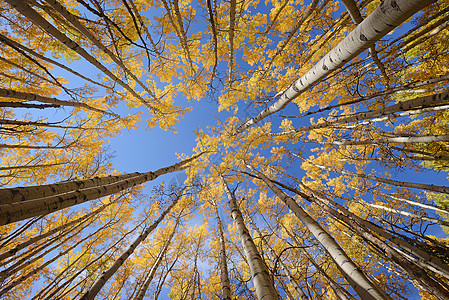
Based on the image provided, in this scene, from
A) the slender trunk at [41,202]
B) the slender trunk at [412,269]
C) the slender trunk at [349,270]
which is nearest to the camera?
the slender trunk at [41,202]

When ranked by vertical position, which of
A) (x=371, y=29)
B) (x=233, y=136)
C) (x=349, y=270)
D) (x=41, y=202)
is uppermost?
(x=233, y=136)

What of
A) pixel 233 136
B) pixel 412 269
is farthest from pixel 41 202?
pixel 233 136

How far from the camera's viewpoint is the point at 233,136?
29.5 ft

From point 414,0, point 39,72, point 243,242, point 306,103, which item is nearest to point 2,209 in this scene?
point 243,242

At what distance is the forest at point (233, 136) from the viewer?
236cm

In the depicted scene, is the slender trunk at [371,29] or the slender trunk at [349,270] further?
the slender trunk at [349,270]

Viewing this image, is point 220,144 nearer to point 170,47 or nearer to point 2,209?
point 170,47

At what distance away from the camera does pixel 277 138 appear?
8.41 m

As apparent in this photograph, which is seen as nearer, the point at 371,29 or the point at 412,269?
the point at 371,29

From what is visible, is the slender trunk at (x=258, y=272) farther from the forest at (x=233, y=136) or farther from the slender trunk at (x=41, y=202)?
the slender trunk at (x=41, y=202)

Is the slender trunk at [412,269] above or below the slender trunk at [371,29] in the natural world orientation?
below

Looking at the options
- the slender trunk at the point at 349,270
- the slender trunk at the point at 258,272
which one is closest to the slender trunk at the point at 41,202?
the slender trunk at the point at 258,272

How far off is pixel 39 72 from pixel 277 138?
32.1 ft

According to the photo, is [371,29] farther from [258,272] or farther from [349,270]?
[258,272]
